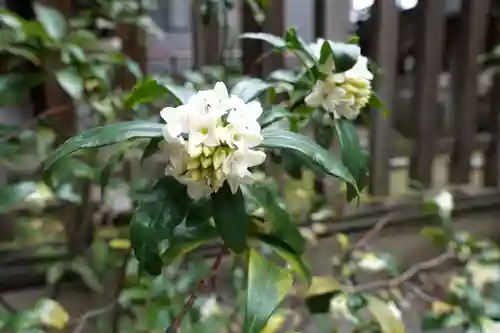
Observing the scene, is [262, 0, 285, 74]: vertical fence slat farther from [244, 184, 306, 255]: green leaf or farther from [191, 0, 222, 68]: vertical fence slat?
[244, 184, 306, 255]: green leaf

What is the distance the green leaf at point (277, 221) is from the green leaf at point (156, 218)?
185 millimetres

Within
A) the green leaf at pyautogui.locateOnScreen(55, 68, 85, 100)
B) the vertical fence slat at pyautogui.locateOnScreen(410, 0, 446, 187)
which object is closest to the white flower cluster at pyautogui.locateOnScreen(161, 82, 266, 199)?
the green leaf at pyautogui.locateOnScreen(55, 68, 85, 100)

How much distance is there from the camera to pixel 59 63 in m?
1.20

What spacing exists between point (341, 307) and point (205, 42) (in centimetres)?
71

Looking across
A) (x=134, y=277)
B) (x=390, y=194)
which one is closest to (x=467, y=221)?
(x=390, y=194)

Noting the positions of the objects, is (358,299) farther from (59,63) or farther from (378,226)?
(59,63)

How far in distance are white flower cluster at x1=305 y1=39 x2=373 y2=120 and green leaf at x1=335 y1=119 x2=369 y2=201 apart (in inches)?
1.4

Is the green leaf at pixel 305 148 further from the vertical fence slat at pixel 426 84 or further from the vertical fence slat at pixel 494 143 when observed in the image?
the vertical fence slat at pixel 494 143

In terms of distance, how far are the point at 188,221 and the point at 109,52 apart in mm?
614

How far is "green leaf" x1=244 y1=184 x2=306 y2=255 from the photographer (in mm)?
909

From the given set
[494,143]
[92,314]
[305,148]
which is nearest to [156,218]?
[305,148]

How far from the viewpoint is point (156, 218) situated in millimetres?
724

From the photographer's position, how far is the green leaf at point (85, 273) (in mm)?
1333

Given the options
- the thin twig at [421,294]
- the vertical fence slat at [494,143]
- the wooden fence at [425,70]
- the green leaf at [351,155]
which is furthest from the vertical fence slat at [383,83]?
the green leaf at [351,155]
